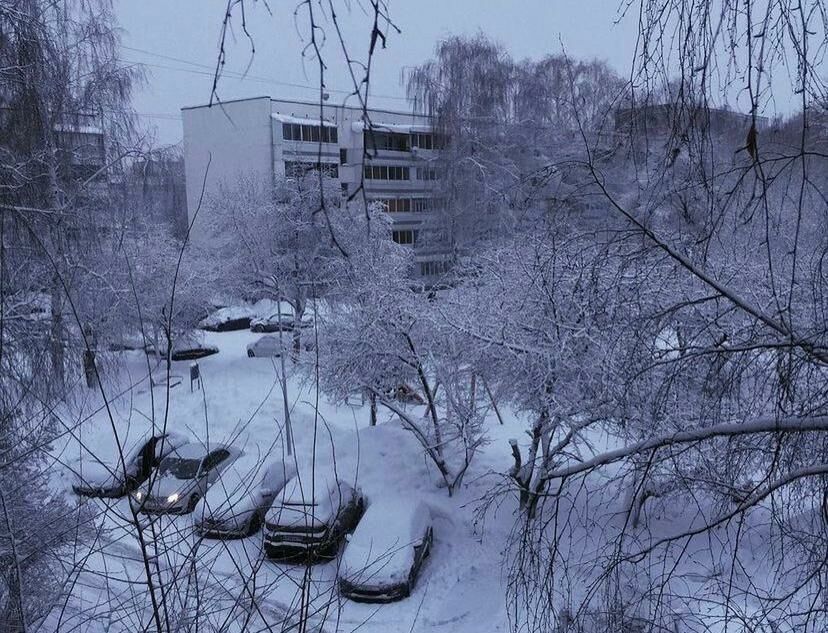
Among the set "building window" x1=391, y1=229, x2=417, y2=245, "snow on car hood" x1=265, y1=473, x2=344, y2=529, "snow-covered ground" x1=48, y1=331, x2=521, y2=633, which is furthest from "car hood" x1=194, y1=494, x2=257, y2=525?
"building window" x1=391, y1=229, x2=417, y2=245

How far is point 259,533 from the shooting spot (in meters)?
8.36

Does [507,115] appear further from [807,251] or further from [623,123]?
[623,123]

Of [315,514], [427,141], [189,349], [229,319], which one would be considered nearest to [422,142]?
[427,141]

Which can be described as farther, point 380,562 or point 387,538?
point 387,538

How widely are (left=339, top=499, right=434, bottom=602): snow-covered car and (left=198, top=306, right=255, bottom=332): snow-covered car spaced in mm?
18727

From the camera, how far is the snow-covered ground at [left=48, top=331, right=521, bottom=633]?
3.64 meters

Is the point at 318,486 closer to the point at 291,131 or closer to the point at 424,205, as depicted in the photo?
the point at 424,205

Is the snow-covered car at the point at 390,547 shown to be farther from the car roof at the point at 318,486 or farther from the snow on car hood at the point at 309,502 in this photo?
the car roof at the point at 318,486

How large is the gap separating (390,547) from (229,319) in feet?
66.0

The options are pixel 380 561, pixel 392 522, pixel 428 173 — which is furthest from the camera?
pixel 428 173

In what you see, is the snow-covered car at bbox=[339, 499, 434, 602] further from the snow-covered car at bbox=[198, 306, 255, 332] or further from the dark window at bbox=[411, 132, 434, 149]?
the snow-covered car at bbox=[198, 306, 255, 332]

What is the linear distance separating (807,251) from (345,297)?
10.8m

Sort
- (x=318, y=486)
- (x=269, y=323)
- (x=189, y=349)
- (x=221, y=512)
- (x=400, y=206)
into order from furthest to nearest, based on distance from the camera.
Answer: (x=400, y=206) → (x=269, y=323) → (x=189, y=349) → (x=318, y=486) → (x=221, y=512)

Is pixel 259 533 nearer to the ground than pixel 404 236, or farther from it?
nearer to the ground
